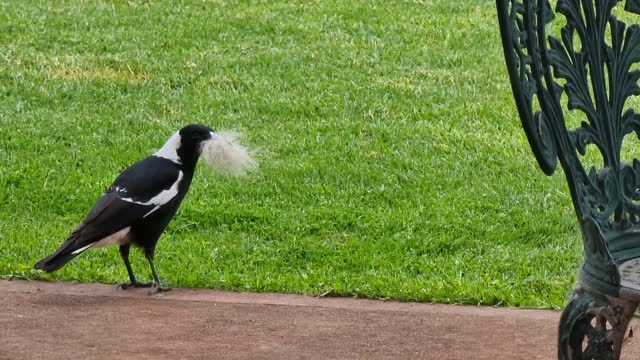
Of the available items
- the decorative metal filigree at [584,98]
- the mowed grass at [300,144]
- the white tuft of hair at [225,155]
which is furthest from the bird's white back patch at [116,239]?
the decorative metal filigree at [584,98]

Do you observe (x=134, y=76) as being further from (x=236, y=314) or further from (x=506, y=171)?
(x=236, y=314)

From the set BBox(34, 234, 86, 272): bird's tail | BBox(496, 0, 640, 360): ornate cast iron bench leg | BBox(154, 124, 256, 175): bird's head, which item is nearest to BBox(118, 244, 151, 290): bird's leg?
BBox(34, 234, 86, 272): bird's tail

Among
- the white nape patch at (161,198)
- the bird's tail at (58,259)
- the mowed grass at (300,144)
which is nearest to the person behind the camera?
the bird's tail at (58,259)

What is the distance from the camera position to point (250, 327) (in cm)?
543

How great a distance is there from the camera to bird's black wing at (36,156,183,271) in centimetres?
564

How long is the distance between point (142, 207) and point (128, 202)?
0.22ft

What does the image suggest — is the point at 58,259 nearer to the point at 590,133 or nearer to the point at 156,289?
the point at 156,289

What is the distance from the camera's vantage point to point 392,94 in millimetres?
9023

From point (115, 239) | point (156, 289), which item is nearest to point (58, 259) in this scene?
point (115, 239)

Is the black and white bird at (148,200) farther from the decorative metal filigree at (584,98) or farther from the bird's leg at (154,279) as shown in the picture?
the decorative metal filigree at (584,98)

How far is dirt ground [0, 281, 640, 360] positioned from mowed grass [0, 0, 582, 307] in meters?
0.19

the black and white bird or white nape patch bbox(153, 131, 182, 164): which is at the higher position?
white nape patch bbox(153, 131, 182, 164)

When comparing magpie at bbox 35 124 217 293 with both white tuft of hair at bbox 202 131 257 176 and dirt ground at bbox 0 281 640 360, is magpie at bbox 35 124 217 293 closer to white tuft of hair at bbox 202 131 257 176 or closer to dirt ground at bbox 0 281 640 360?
white tuft of hair at bbox 202 131 257 176

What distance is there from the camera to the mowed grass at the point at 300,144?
244 inches
